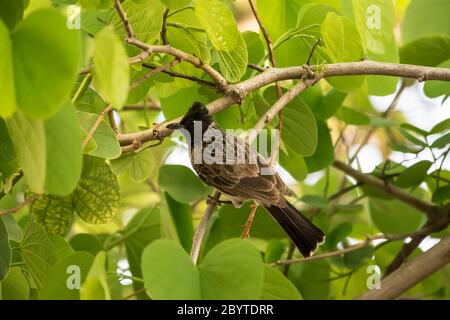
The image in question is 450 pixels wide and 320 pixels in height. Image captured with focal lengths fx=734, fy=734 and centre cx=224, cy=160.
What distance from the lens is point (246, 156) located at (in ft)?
6.64

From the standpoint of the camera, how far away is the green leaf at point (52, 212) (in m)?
1.93

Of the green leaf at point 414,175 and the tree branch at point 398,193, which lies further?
the tree branch at point 398,193

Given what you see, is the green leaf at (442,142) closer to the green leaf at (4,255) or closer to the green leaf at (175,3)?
the green leaf at (175,3)

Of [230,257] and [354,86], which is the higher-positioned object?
[354,86]

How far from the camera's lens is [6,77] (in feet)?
4.03

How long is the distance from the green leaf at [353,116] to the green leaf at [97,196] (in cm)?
92

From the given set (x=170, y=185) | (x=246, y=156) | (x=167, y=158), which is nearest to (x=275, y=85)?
(x=246, y=156)

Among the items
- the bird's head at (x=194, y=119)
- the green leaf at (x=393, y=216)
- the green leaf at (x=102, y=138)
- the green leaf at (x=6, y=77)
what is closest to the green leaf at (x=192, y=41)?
the bird's head at (x=194, y=119)

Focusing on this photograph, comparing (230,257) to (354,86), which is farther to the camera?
(354,86)

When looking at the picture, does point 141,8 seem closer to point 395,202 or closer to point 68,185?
point 68,185

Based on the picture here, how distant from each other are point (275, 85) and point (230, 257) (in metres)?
0.79
